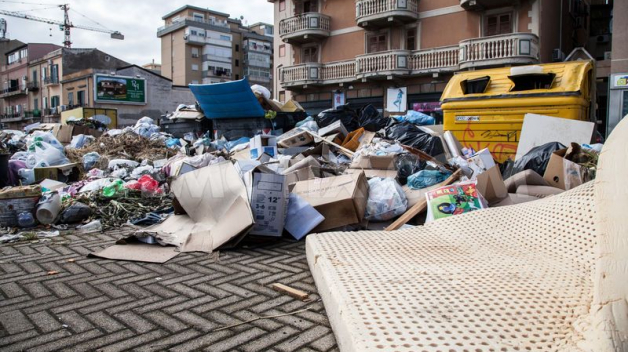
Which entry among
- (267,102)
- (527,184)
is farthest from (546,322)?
(267,102)

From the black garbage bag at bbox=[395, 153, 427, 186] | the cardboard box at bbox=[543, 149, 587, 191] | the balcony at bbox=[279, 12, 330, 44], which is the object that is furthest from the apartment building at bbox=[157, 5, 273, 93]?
the cardboard box at bbox=[543, 149, 587, 191]

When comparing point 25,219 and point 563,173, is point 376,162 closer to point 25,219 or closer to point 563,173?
point 563,173

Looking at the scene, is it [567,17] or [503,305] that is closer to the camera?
[503,305]

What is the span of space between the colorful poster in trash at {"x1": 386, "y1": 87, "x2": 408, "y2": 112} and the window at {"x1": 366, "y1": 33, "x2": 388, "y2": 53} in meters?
2.06

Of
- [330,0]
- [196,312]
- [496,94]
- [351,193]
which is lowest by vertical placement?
[196,312]

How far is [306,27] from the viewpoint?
2077cm

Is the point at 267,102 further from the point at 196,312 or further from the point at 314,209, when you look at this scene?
the point at 196,312

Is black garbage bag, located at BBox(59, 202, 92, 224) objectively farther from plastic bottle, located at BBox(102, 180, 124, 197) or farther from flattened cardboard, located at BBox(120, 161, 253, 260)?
flattened cardboard, located at BBox(120, 161, 253, 260)

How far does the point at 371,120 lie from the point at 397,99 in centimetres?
1227

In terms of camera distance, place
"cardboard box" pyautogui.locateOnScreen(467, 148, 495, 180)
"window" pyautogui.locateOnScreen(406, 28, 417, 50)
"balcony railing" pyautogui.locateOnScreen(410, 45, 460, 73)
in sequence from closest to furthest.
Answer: "cardboard box" pyautogui.locateOnScreen(467, 148, 495, 180) → "balcony railing" pyautogui.locateOnScreen(410, 45, 460, 73) → "window" pyautogui.locateOnScreen(406, 28, 417, 50)

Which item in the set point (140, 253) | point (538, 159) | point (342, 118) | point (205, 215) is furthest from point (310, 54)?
point (140, 253)

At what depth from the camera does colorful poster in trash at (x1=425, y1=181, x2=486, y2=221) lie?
3242 mm

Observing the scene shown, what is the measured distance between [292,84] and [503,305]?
67.3 feet

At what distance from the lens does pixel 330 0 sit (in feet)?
69.1
